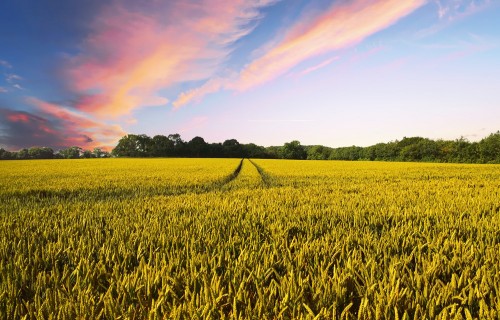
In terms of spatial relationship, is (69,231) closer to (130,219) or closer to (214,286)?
(130,219)

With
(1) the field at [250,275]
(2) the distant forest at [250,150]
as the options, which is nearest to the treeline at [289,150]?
(2) the distant forest at [250,150]

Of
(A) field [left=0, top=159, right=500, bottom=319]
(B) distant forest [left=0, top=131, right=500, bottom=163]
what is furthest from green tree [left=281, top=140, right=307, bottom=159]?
(A) field [left=0, top=159, right=500, bottom=319]

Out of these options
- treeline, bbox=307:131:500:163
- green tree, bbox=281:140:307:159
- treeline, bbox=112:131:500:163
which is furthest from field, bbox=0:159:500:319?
green tree, bbox=281:140:307:159

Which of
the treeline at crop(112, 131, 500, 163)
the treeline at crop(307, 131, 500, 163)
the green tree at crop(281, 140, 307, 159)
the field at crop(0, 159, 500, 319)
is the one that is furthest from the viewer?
the green tree at crop(281, 140, 307, 159)

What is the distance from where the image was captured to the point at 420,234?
158 inches

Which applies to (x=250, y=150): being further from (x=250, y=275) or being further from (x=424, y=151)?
(x=250, y=275)

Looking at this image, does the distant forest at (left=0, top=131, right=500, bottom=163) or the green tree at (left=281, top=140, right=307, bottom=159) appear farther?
the green tree at (left=281, top=140, right=307, bottom=159)

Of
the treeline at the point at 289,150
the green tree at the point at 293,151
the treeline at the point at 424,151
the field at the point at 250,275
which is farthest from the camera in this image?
the green tree at the point at 293,151

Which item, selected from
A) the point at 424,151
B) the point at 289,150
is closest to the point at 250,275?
the point at 424,151

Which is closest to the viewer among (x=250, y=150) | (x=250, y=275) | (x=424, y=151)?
(x=250, y=275)

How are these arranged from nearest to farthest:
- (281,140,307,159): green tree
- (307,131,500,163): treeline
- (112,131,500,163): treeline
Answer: (307,131,500,163): treeline
(112,131,500,163): treeline
(281,140,307,159): green tree

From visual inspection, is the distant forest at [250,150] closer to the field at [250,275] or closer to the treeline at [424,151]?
the treeline at [424,151]

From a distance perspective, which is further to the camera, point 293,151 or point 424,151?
point 293,151

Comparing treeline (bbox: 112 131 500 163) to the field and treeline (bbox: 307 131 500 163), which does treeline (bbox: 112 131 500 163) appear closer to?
treeline (bbox: 307 131 500 163)
